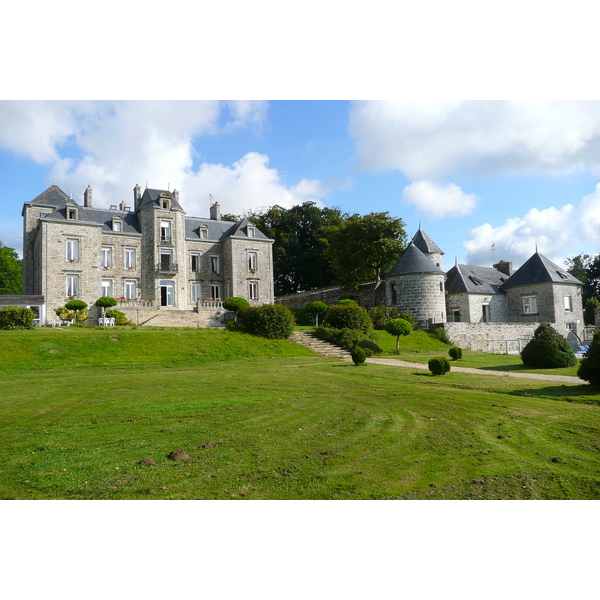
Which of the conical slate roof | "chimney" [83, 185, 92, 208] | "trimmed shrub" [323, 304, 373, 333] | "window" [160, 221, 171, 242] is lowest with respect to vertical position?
"trimmed shrub" [323, 304, 373, 333]

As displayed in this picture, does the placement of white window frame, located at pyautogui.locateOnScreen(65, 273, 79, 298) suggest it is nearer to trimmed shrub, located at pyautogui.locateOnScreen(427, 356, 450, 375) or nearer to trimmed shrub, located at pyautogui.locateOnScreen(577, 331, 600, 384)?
trimmed shrub, located at pyautogui.locateOnScreen(427, 356, 450, 375)

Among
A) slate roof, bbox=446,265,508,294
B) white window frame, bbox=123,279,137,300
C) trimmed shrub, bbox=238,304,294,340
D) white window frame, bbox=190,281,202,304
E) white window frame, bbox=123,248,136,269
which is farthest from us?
slate roof, bbox=446,265,508,294

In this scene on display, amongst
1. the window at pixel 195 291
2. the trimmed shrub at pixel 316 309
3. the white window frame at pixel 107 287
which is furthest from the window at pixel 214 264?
the trimmed shrub at pixel 316 309

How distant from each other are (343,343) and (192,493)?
17.8 metres

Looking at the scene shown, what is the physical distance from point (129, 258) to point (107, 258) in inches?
58.8

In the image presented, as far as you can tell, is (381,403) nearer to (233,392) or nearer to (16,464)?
(233,392)

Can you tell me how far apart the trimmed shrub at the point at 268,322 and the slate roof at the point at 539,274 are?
2284cm

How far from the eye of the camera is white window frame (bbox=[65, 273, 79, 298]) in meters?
29.6

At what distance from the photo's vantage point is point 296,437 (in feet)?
20.6

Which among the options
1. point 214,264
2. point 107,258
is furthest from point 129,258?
point 214,264

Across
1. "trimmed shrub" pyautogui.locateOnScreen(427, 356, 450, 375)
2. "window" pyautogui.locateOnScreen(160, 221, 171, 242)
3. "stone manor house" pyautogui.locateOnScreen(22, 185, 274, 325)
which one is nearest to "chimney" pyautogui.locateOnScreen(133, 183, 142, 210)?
"stone manor house" pyautogui.locateOnScreen(22, 185, 274, 325)

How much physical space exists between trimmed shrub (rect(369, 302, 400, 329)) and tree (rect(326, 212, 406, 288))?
7.60 m

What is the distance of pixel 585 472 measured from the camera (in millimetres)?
5039

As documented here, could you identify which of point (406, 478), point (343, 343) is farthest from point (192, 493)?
point (343, 343)
